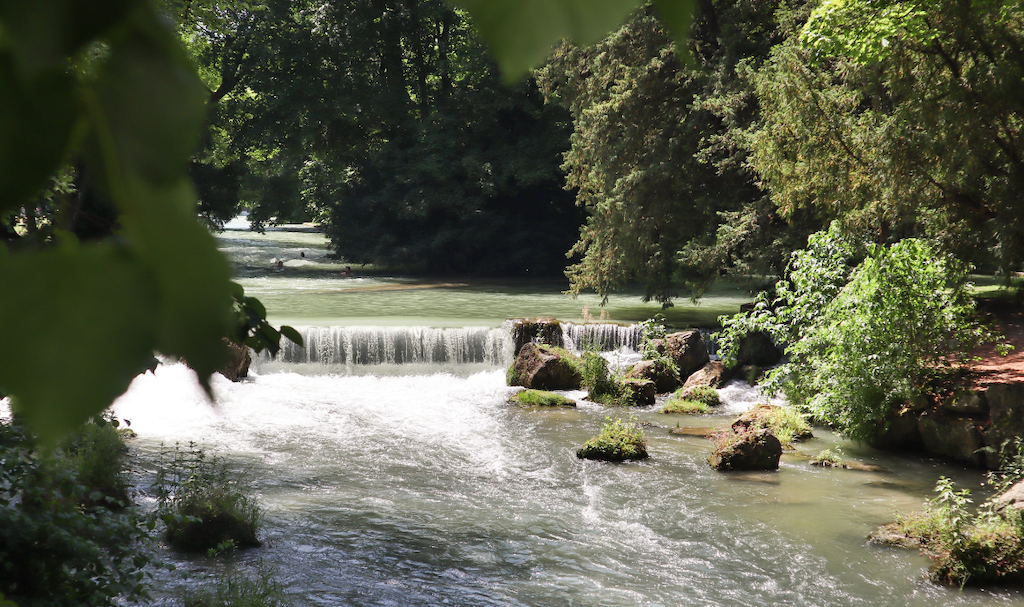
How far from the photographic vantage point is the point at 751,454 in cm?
1158

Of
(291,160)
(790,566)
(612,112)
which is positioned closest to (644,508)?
(790,566)

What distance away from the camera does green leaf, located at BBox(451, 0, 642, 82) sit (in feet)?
1.07

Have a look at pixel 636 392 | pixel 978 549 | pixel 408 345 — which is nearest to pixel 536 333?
pixel 408 345

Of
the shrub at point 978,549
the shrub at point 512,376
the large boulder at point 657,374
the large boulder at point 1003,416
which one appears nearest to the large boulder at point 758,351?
the large boulder at point 657,374

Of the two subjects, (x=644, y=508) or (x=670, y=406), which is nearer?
(x=644, y=508)

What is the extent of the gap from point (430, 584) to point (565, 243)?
92.8 ft

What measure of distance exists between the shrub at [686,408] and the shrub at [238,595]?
30.6ft

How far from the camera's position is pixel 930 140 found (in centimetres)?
1105

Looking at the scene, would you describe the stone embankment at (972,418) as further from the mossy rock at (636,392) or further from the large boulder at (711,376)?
the large boulder at (711,376)

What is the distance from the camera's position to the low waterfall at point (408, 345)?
2003 cm

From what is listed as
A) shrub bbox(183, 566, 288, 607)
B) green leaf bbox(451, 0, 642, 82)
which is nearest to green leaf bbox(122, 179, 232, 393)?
green leaf bbox(451, 0, 642, 82)

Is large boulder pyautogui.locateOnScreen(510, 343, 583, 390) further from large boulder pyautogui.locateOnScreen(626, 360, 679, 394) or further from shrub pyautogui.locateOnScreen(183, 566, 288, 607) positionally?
shrub pyautogui.locateOnScreen(183, 566, 288, 607)

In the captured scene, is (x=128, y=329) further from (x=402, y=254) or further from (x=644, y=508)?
(x=402, y=254)

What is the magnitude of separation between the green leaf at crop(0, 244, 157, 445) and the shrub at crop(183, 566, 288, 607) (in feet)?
22.5
